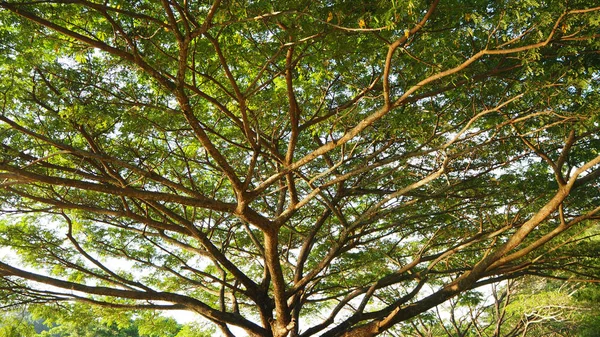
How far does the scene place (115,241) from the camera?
31.8ft

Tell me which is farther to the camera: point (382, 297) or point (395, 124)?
point (382, 297)

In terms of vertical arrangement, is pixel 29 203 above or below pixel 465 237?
above

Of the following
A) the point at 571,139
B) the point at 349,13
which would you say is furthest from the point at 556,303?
the point at 349,13

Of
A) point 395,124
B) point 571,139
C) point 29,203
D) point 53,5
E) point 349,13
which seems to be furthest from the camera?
point 29,203

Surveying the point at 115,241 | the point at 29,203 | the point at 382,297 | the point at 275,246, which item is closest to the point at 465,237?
the point at 382,297

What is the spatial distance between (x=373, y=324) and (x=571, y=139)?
3642 millimetres

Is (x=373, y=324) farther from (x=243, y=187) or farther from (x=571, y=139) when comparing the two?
(x=571, y=139)

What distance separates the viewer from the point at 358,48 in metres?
4.89

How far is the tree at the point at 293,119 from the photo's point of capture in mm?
4316

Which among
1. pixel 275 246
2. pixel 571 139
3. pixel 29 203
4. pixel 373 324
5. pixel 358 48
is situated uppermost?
pixel 29 203

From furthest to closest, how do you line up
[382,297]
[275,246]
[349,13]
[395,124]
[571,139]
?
[382,297] < [275,246] < [395,124] < [571,139] < [349,13]

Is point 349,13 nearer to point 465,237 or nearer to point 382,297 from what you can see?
point 465,237

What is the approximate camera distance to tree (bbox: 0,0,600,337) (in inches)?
170

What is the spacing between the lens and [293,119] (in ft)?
17.7
